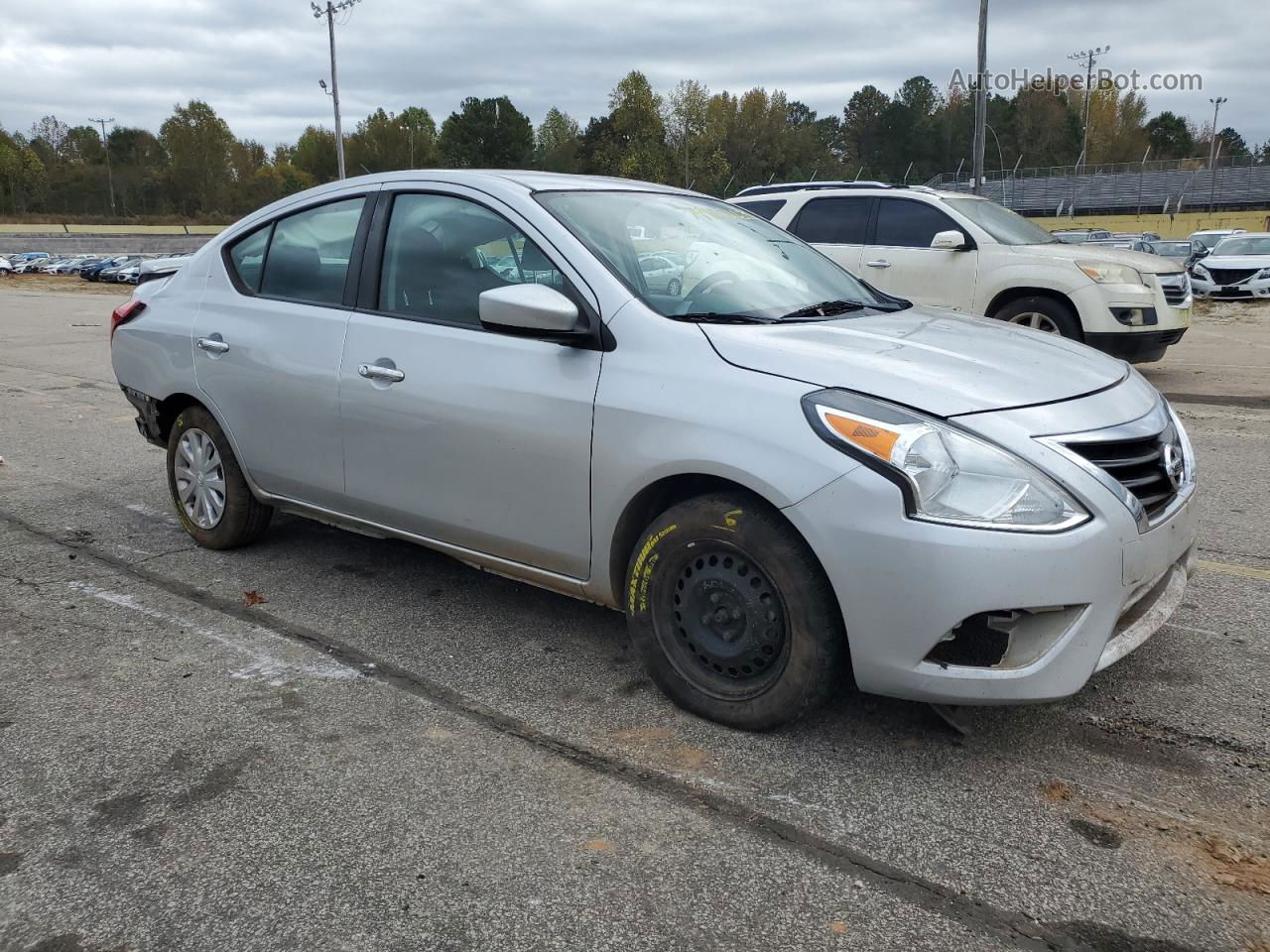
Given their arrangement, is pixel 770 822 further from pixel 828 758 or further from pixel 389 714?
pixel 389 714

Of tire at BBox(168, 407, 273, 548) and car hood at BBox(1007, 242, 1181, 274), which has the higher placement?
car hood at BBox(1007, 242, 1181, 274)

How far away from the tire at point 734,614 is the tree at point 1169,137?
384ft

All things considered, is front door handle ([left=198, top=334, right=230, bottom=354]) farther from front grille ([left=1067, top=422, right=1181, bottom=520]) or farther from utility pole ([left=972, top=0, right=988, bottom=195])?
utility pole ([left=972, top=0, right=988, bottom=195])

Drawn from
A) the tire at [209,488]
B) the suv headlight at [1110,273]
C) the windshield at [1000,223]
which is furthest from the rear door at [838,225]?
the tire at [209,488]

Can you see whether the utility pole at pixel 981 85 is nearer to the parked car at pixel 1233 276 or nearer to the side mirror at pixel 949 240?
the parked car at pixel 1233 276

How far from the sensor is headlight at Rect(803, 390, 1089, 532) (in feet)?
9.00

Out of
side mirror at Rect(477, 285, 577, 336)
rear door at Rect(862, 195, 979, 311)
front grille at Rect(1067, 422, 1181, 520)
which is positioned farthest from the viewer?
rear door at Rect(862, 195, 979, 311)

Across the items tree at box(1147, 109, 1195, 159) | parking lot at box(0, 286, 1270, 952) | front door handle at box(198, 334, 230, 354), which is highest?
tree at box(1147, 109, 1195, 159)

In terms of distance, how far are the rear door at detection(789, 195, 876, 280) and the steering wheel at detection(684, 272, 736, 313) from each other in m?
6.91

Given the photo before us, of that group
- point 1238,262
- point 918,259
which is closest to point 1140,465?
point 918,259

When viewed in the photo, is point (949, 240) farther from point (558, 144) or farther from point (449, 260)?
point (558, 144)

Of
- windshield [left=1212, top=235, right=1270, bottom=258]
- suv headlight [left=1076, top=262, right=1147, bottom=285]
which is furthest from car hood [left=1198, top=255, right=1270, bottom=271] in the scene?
suv headlight [left=1076, top=262, right=1147, bottom=285]

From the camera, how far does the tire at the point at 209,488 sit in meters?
4.84

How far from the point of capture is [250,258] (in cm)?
479
